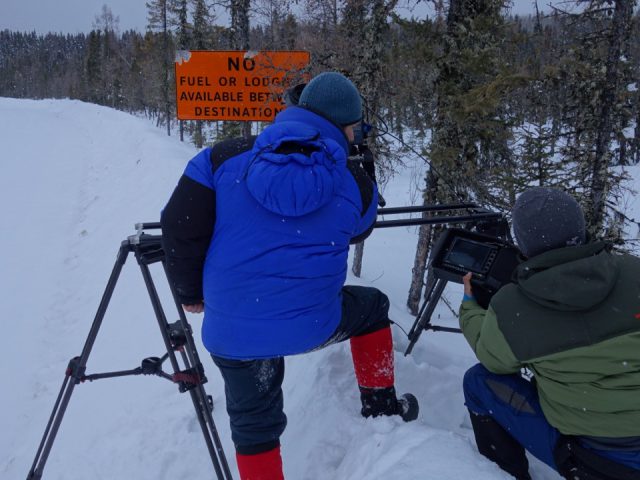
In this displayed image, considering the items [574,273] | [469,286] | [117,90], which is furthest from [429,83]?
[117,90]

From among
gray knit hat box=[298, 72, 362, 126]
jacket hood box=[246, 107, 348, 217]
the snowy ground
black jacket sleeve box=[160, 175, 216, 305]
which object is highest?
gray knit hat box=[298, 72, 362, 126]

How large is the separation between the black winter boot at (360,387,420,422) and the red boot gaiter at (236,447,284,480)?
68 cm

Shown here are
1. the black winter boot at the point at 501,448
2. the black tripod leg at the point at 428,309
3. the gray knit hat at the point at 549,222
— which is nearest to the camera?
the gray knit hat at the point at 549,222

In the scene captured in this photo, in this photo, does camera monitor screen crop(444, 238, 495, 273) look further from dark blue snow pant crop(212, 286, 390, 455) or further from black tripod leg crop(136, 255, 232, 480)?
black tripod leg crop(136, 255, 232, 480)

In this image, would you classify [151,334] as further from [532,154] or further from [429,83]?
[532,154]

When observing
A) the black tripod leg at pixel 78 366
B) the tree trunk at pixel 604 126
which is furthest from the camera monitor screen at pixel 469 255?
the tree trunk at pixel 604 126

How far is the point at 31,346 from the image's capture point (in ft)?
16.5

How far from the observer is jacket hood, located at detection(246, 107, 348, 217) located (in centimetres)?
171

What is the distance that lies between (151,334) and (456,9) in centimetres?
541

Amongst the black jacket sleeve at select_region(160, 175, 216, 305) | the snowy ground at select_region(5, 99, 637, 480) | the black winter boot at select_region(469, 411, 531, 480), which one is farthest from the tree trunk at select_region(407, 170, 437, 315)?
the black jacket sleeve at select_region(160, 175, 216, 305)

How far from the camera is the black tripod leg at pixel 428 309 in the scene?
10.2 feet

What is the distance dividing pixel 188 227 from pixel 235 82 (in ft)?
15.3

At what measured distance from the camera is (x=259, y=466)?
2.09 m

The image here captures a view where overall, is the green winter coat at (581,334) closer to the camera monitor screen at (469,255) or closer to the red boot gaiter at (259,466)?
the camera monitor screen at (469,255)
